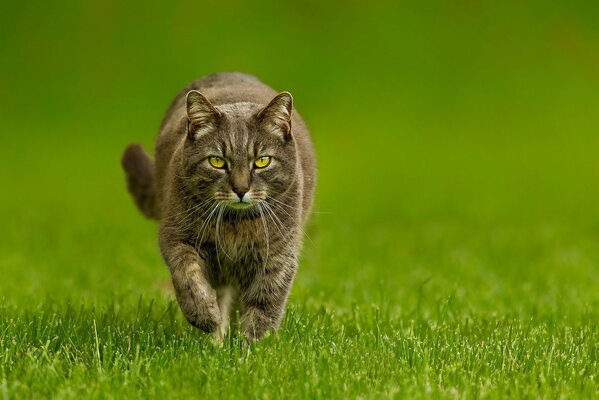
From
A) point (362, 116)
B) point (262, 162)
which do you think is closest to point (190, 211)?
point (262, 162)

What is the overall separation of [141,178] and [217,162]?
1.47 metres

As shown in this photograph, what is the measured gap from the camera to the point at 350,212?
12.4 metres

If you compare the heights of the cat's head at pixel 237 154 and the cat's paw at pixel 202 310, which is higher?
the cat's head at pixel 237 154

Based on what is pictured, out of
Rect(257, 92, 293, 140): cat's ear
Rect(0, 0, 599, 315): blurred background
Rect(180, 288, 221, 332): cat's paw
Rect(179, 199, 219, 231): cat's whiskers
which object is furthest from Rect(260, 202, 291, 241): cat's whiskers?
Rect(0, 0, 599, 315): blurred background

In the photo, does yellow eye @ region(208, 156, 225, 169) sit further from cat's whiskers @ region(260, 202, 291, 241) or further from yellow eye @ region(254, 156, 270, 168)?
cat's whiskers @ region(260, 202, 291, 241)

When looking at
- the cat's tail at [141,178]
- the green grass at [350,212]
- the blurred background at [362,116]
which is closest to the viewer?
the green grass at [350,212]

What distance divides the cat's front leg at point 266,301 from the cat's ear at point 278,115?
74 centimetres

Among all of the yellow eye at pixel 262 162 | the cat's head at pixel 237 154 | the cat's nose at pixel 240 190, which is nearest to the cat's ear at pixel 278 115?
the cat's head at pixel 237 154

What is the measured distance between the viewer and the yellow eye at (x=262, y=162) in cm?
502

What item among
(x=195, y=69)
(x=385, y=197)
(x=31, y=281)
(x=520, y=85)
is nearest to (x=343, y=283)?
(x=31, y=281)

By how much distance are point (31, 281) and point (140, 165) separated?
190cm

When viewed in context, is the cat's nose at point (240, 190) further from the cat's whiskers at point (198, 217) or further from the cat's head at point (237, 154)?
the cat's whiskers at point (198, 217)

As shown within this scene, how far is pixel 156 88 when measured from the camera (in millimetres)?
17750

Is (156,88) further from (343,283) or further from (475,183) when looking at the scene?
(343,283)
